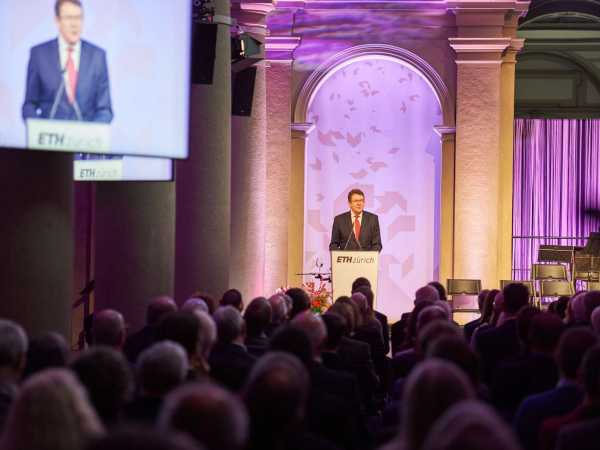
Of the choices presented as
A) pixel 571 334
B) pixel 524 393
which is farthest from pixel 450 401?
pixel 524 393

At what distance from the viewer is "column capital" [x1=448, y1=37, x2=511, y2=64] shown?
16719mm

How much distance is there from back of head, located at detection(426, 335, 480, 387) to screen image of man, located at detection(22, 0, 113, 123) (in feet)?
12.2

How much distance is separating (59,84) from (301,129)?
9775 millimetres

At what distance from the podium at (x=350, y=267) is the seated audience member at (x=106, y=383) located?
9.27 m

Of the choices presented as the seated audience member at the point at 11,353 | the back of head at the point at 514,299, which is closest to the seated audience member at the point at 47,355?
the seated audience member at the point at 11,353

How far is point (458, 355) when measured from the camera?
15.2 ft

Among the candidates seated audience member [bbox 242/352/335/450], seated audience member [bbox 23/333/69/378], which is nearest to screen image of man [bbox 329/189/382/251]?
seated audience member [bbox 23/333/69/378]

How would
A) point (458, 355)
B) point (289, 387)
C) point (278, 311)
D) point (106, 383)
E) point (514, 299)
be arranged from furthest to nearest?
point (278, 311), point (514, 299), point (458, 355), point (106, 383), point (289, 387)

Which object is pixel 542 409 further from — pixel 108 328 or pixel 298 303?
pixel 298 303

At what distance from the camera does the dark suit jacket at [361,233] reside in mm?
13953

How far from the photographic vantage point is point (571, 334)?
4945 millimetres

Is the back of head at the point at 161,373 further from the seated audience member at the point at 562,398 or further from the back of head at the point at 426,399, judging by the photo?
the seated audience member at the point at 562,398

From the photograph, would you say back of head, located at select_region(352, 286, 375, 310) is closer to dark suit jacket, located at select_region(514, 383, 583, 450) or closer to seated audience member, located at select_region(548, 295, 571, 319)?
seated audience member, located at select_region(548, 295, 571, 319)

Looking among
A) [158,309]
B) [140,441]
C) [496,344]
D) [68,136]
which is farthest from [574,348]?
[68,136]
